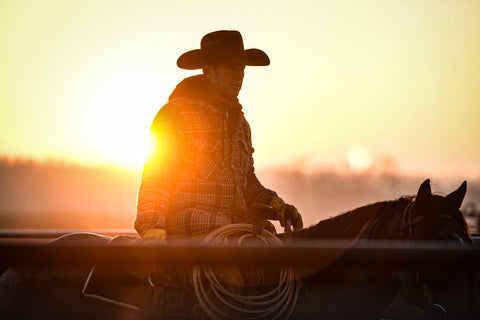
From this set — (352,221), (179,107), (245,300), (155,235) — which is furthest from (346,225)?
(179,107)

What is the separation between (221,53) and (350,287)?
189 centimetres

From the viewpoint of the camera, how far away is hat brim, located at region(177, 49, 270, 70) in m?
3.80

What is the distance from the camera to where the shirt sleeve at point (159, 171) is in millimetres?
3200

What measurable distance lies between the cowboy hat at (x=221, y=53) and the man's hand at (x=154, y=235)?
139 cm

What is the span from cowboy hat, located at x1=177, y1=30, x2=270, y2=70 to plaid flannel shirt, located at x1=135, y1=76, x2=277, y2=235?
17cm

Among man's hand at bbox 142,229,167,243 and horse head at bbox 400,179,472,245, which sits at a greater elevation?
horse head at bbox 400,179,472,245

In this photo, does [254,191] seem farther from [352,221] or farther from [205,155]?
[352,221]

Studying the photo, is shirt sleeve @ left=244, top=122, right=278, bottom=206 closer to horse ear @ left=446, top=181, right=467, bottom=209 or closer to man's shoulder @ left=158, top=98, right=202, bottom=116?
man's shoulder @ left=158, top=98, right=202, bottom=116

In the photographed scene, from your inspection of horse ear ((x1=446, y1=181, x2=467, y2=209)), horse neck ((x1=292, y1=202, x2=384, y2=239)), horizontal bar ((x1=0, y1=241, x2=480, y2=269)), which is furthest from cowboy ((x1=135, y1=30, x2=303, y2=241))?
horizontal bar ((x1=0, y1=241, x2=480, y2=269))

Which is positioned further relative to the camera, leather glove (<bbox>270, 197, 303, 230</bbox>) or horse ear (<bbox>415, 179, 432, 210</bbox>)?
leather glove (<bbox>270, 197, 303, 230</bbox>)

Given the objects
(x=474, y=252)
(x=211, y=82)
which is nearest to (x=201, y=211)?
(x=211, y=82)

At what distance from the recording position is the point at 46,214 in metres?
99.8

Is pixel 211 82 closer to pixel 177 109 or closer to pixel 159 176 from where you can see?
pixel 177 109

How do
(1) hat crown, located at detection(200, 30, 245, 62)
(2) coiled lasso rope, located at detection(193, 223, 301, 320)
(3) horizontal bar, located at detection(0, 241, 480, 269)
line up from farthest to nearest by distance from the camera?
(1) hat crown, located at detection(200, 30, 245, 62) < (2) coiled lasso rope, located at detection(193, 223, 301, 320) < (3) horizontal bar, located at detection(0, 241, 480, 269)
